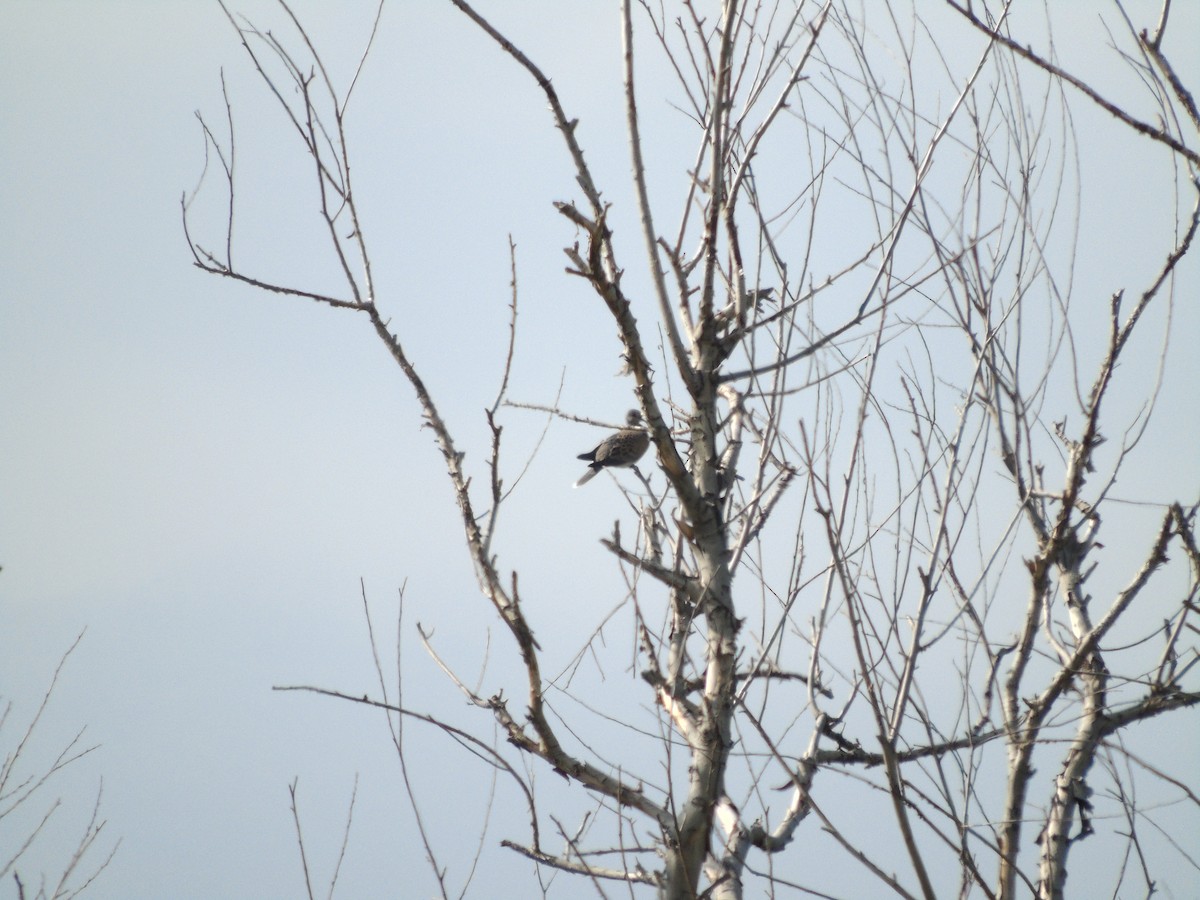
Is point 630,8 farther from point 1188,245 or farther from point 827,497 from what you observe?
point 1188,245

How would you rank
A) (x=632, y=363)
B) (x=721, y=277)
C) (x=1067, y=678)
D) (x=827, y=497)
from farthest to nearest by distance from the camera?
(x=721, y=277) < (x=1067, y=678) < (x=632, y=363) < (x=827, y=497)

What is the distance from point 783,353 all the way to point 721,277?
2.82 ft

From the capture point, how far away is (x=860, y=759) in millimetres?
3123

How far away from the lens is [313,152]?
2.61 metres

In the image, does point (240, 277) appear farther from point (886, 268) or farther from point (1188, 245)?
point (1188, 245)

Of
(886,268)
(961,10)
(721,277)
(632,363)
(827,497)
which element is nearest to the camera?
(961,10)

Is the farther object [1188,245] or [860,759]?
[860,759]

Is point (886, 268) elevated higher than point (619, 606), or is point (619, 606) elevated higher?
point (886, 268)

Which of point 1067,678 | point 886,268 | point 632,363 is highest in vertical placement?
point 886,268

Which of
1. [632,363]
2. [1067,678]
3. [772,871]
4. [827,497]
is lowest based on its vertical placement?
[772,871]

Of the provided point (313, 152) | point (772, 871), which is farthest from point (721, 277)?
point (772, 871)

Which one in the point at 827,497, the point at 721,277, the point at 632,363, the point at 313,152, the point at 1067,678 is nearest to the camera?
the point at 827,497

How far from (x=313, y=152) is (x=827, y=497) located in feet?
5.41

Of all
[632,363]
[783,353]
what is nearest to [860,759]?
[783,353]
